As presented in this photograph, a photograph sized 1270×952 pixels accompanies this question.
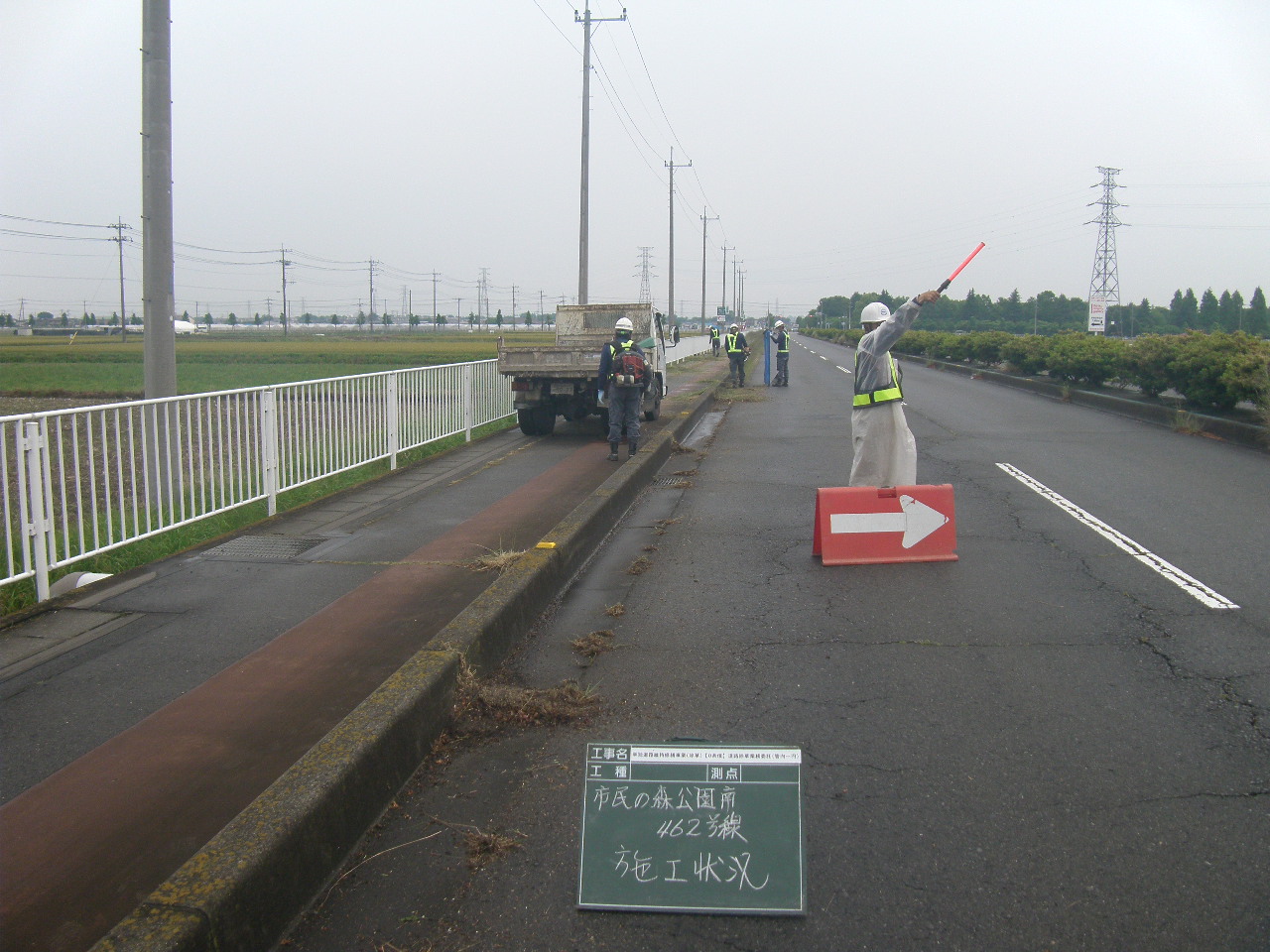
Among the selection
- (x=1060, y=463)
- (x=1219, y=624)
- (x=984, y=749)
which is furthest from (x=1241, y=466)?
(x=984, y=749)

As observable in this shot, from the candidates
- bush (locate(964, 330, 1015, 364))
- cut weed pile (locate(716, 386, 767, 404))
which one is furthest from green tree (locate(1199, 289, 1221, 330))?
cut weed pile (locate(716, 386, 767, 404))

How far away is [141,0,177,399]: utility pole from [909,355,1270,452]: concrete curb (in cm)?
1371

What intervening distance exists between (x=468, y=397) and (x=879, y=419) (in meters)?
8.08

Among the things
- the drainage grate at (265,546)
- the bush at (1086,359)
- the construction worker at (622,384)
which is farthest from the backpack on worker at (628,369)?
the bush at (1086,359)

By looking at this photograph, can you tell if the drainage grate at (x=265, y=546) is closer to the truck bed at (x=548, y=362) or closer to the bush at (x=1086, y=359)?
the truck bed at (x=548, y=362)

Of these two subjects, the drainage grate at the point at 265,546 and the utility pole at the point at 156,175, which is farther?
the utility pole at the point at 156,175

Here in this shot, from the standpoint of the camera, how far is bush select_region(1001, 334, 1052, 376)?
94.7ft

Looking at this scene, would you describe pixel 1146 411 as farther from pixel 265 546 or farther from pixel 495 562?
pixel 265 546

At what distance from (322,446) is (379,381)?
5.25ft

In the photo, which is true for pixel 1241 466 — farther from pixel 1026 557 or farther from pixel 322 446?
pixel 322 446

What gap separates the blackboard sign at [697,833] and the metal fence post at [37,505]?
178 inches

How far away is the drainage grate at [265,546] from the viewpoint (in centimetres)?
783

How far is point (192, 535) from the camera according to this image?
8430mm

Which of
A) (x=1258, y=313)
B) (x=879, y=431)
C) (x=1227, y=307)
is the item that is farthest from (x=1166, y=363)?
(x=1227, y=307)
